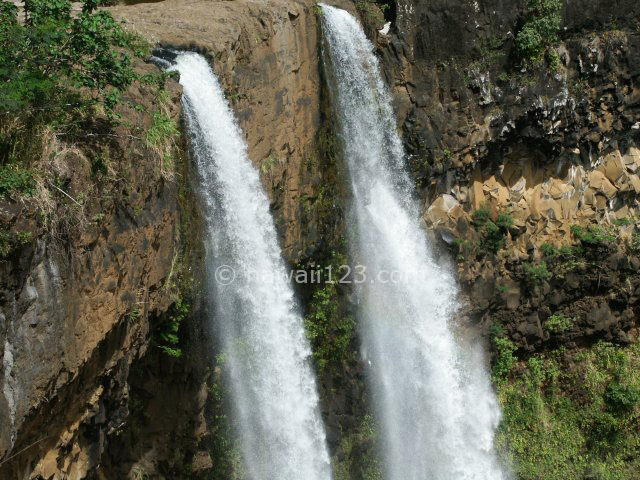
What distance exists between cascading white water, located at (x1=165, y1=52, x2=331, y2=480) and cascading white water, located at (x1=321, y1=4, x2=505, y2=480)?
A: 2.05 m

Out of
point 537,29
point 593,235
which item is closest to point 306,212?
point 537,29

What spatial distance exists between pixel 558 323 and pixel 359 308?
4.80 metres

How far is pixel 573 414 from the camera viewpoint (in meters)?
14.6

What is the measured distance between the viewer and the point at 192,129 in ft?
29.9

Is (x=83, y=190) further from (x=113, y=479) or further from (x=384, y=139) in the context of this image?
(x=384, y=139)

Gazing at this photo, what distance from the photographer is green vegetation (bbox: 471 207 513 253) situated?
14445 mm

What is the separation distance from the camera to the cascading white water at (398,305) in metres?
12.7

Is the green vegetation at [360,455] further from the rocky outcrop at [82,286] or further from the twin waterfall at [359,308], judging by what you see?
the rocky outcrop at [82,286]

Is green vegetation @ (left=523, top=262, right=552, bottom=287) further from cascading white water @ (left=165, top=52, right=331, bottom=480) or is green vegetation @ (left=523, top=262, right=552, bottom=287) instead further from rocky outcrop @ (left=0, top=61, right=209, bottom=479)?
rocky outcrop @ (left=0, top=61, right=209, bottom=479)

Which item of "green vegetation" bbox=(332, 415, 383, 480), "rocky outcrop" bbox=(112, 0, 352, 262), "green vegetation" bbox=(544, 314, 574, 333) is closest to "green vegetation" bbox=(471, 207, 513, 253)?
"green vegetation" bbox=(544, 314, 574, 333)

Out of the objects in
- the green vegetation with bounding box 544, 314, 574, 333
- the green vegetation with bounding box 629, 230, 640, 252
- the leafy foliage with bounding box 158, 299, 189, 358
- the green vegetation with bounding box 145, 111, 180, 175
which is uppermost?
the green vegetation with bounding box 145, 111, 180, 175

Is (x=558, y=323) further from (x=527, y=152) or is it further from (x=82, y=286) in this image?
(x=82, y=286)

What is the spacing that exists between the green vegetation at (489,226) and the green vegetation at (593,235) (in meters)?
1.62

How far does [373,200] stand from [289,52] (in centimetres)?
321
